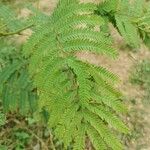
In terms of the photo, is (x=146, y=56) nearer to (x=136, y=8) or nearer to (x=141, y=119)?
(x=141, y=119)

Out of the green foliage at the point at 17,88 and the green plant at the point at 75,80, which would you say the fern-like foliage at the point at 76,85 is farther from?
the green foliage at the point at 17,88

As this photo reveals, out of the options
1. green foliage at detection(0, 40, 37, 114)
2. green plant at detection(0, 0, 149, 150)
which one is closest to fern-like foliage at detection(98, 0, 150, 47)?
green plant at detection(0, 0, 149, 150)

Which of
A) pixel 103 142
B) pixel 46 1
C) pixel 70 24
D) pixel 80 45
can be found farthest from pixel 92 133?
pixel 46 1

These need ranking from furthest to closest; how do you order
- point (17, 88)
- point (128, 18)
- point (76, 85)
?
point (17, 88) → point (128, 18) → point (76, 85)

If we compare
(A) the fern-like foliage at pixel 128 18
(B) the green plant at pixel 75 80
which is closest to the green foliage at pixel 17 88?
(A) the fern-like foliage at pixel 128 18

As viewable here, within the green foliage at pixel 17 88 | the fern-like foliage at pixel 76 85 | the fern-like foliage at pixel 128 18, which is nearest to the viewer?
the fern-like foliage at pixel 76 85

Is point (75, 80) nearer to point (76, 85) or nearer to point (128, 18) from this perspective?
point (76, 85)

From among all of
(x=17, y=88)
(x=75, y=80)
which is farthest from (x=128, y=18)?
(x=17, y=88)
